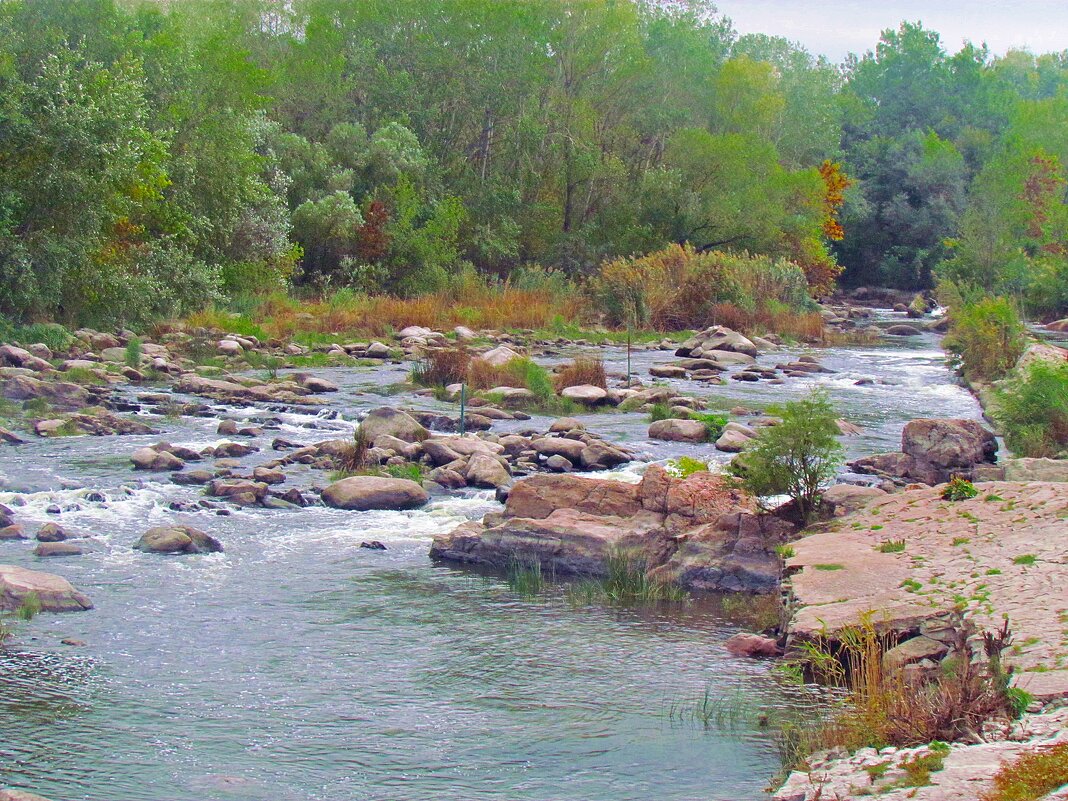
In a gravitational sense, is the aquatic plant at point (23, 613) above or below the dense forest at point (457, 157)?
below

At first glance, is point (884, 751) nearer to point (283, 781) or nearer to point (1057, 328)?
point (283, 781)

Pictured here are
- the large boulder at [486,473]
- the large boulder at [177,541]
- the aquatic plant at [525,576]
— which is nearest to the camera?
the aquatic plant at [525,576]

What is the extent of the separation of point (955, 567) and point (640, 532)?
9.84ft

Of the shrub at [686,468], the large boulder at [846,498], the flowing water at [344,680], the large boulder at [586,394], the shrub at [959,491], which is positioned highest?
the shrub at [959,491]

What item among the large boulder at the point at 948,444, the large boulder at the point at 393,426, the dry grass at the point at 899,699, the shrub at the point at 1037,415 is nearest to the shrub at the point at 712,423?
the large boulder at the point at 948,444

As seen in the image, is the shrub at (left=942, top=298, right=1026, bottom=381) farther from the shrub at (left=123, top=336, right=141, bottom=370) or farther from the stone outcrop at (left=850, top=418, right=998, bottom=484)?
the shrub at (left=123, top=336, right=141, bottom=370)

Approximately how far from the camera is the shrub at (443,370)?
23.2 metres

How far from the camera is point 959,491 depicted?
11.7 meters

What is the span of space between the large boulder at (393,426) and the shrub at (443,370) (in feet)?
18.1

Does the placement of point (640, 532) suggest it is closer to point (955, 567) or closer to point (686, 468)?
point (686, 468)

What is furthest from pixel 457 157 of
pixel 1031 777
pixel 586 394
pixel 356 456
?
pixel 1031 777

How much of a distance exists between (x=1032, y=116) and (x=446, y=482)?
228 ft

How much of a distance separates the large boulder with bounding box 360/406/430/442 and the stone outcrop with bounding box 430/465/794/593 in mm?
4447

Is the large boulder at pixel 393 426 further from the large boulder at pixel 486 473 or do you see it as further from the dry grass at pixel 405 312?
the dry grass at pixel 405 312
